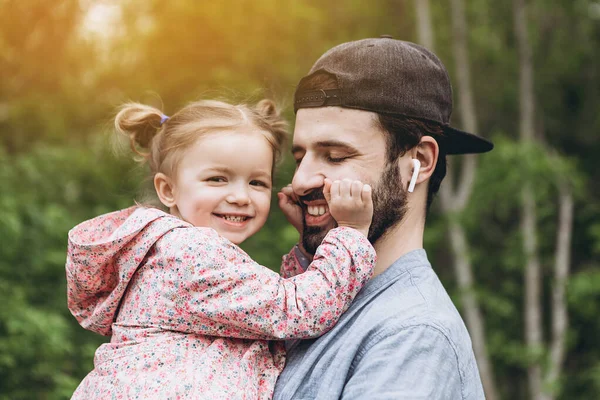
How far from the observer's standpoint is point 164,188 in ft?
6.98

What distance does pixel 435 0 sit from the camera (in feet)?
25.6

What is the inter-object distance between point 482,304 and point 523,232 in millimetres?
985

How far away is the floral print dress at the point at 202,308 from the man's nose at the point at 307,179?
0.22 meters

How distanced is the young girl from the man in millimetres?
79

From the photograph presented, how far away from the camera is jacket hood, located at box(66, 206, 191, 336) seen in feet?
5.88

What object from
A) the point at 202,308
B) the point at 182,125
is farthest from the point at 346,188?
the point at 182,125

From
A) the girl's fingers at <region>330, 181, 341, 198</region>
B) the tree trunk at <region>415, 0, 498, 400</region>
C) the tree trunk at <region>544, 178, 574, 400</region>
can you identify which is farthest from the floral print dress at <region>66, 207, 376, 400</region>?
the tree trunk at <region>544, 178, 574, 400</region>

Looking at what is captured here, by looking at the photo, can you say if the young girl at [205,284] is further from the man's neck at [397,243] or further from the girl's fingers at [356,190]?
the man's neck at [397,243]

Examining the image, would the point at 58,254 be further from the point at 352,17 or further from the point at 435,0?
the point at 435,0

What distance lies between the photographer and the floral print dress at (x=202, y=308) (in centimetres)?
163

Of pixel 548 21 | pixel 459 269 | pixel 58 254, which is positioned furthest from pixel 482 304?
pixel 58 254

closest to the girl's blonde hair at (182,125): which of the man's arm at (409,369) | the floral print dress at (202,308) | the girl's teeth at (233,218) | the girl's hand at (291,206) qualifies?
the girl's hand at (291,206)

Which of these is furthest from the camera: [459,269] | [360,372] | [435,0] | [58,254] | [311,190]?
[435,0]

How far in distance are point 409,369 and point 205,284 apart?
53 centimetres
